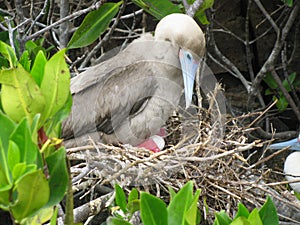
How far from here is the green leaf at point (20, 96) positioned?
0.92m

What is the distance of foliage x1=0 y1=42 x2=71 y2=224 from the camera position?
0.86 meters

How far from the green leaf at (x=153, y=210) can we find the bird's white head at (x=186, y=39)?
138 centimetres

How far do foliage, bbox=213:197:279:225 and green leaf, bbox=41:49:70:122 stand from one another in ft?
1.23

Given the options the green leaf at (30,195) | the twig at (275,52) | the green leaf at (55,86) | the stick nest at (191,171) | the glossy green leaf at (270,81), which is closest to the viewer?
the green leaf at (30,195)

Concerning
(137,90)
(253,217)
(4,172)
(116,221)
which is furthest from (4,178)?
(137,90)

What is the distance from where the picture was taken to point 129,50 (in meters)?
2.70

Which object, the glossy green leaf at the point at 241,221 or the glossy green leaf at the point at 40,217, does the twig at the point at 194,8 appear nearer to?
the glossy green leaf at the point at 241,221

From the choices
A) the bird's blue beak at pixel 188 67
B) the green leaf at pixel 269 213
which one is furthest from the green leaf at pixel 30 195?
the bird's blue beak at pixel 188 67

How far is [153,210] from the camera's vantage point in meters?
1.05

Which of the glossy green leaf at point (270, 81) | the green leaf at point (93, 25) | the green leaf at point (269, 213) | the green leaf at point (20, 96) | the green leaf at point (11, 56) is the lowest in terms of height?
the glossy green leaf at point (270, 81)

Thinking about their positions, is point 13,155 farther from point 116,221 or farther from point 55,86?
point 116,221

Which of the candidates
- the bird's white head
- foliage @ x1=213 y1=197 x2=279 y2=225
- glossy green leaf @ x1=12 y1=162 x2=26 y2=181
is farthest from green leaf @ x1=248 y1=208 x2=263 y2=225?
the bird's white head

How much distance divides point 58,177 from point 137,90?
1.65 meters

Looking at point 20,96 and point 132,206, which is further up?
point 20,96
